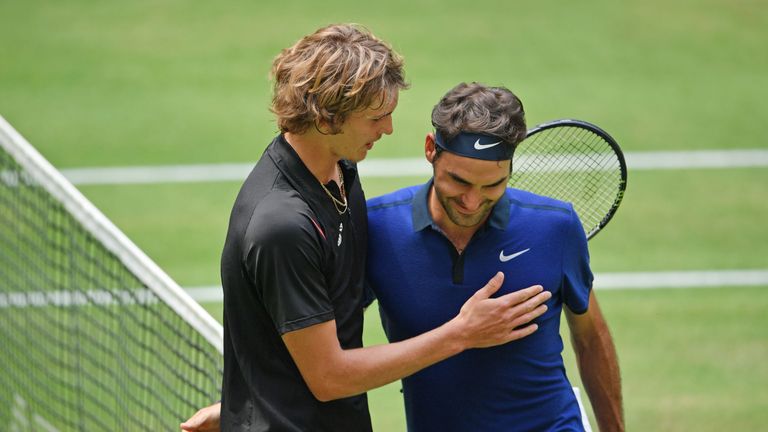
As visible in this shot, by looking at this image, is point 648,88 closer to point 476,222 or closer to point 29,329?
point 29,329

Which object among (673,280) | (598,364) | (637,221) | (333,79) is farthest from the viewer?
(637,221)

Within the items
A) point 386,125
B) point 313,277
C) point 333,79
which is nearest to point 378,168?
point 386,125

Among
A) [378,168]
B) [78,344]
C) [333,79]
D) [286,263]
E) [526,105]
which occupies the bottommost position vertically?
[78,344]

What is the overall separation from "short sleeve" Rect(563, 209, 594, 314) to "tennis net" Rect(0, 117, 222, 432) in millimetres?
2261

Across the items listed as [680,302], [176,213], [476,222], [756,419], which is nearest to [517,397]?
[476,222]

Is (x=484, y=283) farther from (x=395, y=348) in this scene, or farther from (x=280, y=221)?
(x=280, y=221)

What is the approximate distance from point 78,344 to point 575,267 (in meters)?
5.13

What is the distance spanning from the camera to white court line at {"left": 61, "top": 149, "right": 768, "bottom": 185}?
1189 centimetres

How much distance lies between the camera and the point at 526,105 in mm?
12883

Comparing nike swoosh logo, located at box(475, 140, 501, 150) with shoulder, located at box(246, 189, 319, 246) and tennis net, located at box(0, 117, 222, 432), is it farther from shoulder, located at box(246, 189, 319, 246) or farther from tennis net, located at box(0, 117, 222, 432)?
tennis net, located at box(0, 117, 222, 432)

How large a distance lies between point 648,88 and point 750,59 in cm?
170

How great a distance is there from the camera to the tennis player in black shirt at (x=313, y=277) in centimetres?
340

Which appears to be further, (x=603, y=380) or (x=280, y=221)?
(x=603, y=380)

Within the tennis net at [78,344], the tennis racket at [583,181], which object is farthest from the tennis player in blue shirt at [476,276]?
the tennis net at [78,344]
